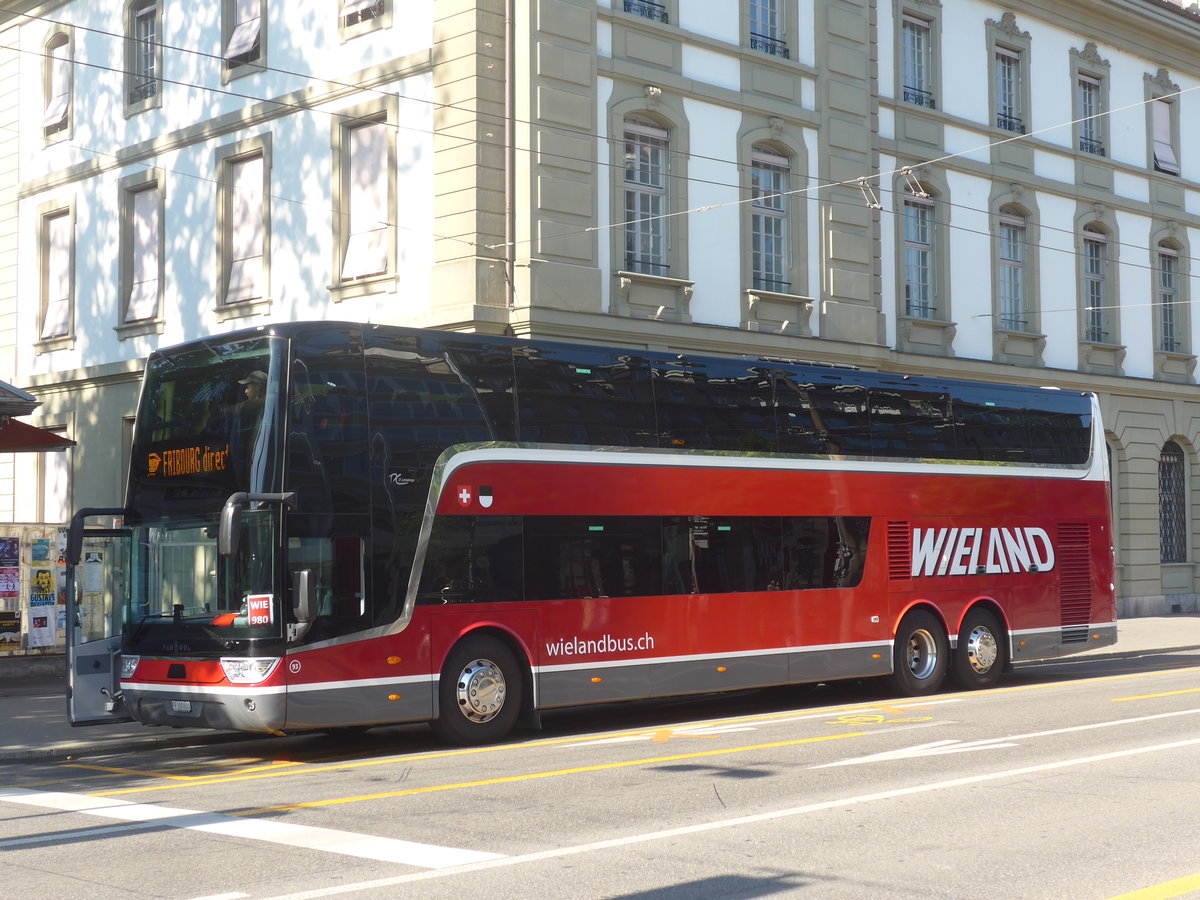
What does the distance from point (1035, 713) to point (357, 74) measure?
14234mm

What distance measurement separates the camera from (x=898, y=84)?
92.3 ft

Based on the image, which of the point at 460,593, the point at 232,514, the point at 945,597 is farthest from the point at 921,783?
the point at 945,597

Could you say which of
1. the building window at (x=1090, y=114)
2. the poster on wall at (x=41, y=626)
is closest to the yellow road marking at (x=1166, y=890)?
the poster on wall at (x=41, y=626)

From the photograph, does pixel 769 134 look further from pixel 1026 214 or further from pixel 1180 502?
pixel 1180 502

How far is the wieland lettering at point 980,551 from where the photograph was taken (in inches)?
715

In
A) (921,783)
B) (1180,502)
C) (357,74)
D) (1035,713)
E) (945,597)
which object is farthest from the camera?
(1180,502)

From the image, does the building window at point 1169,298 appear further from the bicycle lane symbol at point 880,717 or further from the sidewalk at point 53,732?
the sidewalk at point 53,732

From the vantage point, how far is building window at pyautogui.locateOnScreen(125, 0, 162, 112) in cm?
2723

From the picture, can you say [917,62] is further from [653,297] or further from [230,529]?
[230,529]

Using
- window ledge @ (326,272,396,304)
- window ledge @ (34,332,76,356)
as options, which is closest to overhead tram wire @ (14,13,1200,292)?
window ledge @ (326,272,396,304)

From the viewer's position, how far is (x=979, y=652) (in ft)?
62.1

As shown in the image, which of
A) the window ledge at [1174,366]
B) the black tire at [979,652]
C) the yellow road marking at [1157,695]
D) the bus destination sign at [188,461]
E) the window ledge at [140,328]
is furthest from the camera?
the window ledge at [1174,366]

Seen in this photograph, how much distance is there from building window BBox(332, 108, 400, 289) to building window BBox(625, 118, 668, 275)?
3.61 metres

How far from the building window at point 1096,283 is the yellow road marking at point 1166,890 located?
26668mm
